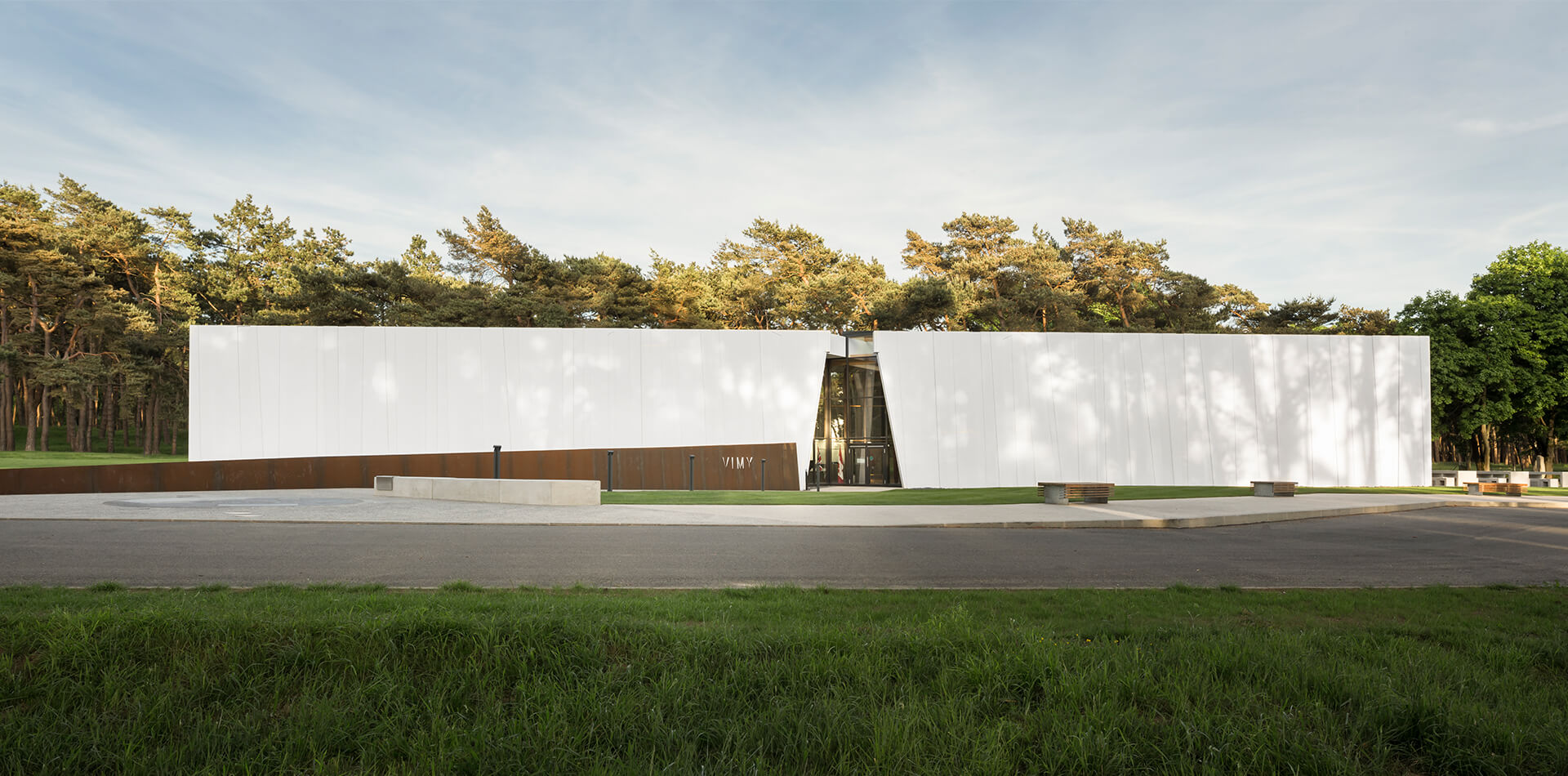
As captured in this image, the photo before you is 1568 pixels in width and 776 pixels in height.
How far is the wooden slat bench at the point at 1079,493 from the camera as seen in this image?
18484 millimetres

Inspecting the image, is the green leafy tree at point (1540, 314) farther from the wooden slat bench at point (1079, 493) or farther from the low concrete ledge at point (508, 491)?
the low concrete ledge at point (508, 491)

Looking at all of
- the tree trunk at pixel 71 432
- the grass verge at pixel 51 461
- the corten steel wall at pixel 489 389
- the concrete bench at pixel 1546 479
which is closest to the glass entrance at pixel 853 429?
the corten steel wall at pixel 489 389

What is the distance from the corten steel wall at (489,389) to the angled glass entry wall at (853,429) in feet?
11.1

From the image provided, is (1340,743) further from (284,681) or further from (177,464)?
(177,464)

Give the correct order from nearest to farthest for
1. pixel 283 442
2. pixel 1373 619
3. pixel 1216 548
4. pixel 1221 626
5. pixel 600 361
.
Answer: pixel 1221 626, pixel 1373 619, pixel 1216 548, pixel 283 442, pixel 600 361

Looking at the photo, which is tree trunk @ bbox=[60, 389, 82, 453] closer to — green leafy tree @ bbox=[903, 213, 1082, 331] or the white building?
the white building

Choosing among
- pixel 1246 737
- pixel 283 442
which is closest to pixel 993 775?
pixel 1246 737

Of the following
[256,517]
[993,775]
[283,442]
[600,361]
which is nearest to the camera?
[993,775]

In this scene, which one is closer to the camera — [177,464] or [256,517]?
[256,517]

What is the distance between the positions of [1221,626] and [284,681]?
218 inches

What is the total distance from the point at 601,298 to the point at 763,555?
122 feet

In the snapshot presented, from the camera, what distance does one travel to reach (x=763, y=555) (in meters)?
10.0

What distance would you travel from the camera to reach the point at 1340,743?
11.4 ft

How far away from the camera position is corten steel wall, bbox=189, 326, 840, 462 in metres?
28.5
